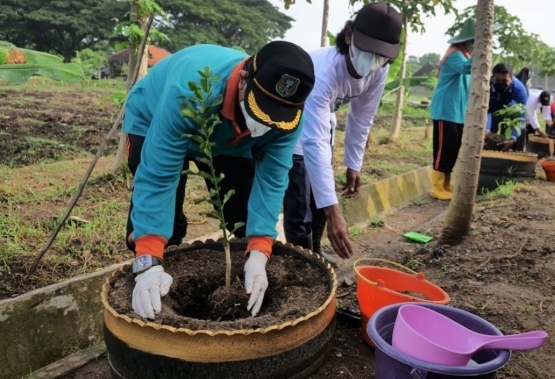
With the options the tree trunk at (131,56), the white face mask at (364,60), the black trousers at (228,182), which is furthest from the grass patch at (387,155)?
the black trousers at (228,182)

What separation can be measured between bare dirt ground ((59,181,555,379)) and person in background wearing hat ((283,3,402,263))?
1.59ft

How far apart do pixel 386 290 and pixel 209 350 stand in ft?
2.44

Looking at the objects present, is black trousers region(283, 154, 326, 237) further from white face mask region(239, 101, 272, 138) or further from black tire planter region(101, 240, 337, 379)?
black tire planter region(101, 240, 337, 379)

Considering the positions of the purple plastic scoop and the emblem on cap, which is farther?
the emblem on cap

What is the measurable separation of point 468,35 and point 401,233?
6.93 ft

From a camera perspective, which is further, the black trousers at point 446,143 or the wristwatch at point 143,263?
the black trousers at point 446,143

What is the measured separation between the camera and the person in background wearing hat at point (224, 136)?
169 centimetres

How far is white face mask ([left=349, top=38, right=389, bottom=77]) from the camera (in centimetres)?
258

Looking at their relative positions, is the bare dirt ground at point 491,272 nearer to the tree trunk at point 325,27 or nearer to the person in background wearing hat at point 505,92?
the person in background wearing hat at point 505,92

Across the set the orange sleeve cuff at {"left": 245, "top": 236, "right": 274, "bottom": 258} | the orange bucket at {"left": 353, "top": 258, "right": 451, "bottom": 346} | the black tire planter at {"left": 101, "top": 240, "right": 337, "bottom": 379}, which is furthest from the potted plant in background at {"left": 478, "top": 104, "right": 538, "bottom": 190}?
the black tire planter at {"left": 101, "top": 240, "right": 337, "bottom": 379}

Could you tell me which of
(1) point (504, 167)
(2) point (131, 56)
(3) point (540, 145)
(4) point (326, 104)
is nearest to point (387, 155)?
(1) point (504, 167)

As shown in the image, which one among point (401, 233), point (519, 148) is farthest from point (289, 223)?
point (519, 148)

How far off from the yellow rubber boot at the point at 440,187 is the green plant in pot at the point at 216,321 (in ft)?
13.9

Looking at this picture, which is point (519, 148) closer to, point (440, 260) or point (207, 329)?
point (440, 260)
